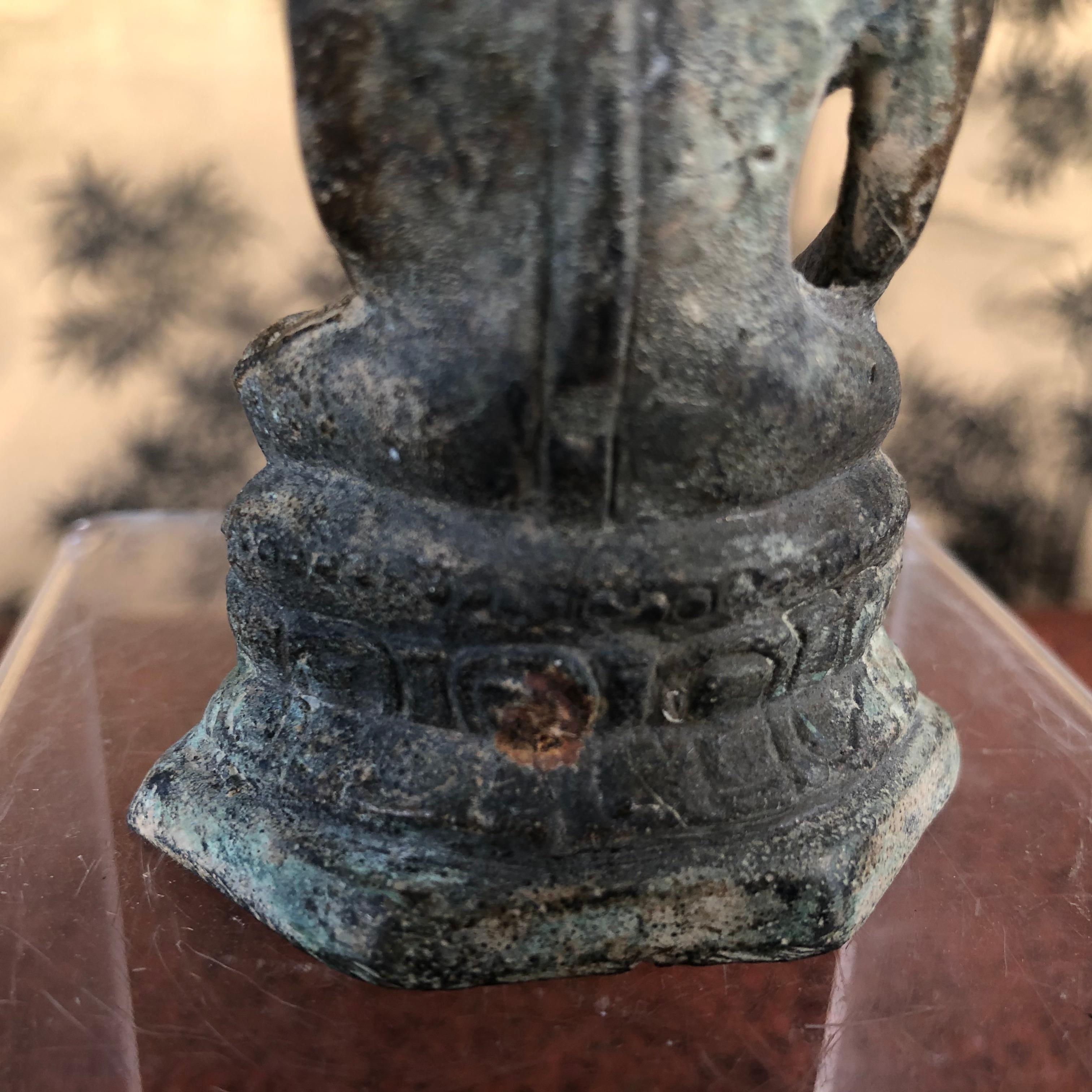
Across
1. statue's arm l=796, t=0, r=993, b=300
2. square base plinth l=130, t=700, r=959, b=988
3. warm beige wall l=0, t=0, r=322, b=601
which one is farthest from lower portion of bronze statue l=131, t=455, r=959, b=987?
warm beige wall l=0, t=0, r=322, b=601

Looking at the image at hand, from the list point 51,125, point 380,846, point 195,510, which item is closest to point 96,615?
point 195,510

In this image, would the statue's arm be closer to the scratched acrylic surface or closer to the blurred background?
the scratched acrylic surface

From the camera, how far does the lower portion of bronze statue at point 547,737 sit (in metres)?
0.72

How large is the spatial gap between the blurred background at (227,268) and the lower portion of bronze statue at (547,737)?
1022mm

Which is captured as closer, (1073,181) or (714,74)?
(714,74)

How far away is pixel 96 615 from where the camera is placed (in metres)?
1.47

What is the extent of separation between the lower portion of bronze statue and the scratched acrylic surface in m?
0.03

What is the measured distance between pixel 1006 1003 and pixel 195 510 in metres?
1.51

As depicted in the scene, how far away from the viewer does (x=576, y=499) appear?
0.70m

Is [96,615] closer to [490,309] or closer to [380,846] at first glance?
[380,846]

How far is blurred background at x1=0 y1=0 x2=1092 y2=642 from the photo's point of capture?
1570mm

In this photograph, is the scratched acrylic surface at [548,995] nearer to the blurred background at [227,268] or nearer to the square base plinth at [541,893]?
the square base plinth at [541,893]

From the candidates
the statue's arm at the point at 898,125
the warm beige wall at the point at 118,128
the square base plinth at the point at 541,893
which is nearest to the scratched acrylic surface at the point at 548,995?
the square base plinth at the point at 541,893

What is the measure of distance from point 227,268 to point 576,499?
47.6 inches
